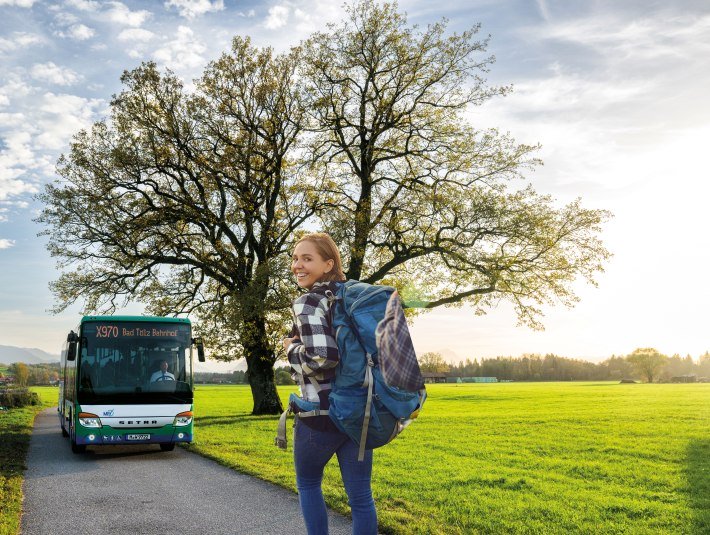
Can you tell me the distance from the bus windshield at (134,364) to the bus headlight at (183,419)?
30cm

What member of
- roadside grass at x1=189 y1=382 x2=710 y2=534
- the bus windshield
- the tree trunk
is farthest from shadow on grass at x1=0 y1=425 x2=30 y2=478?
the tree trunk

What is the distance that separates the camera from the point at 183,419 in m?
13.8

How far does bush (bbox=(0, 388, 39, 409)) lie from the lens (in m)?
33.8

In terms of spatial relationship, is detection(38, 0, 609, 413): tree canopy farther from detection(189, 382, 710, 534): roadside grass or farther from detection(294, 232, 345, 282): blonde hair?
detection(294, 232, 345, 282): blonde hair

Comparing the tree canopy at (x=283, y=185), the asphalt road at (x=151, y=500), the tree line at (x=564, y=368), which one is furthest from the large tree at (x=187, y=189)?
the tree line at (x=564, y=368)

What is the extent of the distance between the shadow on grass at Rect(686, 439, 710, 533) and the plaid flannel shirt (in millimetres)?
6272

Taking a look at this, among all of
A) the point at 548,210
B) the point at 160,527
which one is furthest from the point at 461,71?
the point at 160,527

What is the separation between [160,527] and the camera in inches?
282

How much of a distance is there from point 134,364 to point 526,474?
850cm

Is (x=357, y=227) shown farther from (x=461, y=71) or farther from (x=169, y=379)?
(x=169, y=379)

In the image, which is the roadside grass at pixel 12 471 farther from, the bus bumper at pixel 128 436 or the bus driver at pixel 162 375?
the bus driver at pixel 162 375

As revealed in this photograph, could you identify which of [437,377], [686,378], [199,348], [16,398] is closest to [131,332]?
[199,348]

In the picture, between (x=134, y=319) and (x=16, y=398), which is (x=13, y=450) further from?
(x=16, y=398)

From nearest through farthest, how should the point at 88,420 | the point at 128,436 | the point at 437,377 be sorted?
the point at 88,420 < the point at 128,436 < the point at 437,377
